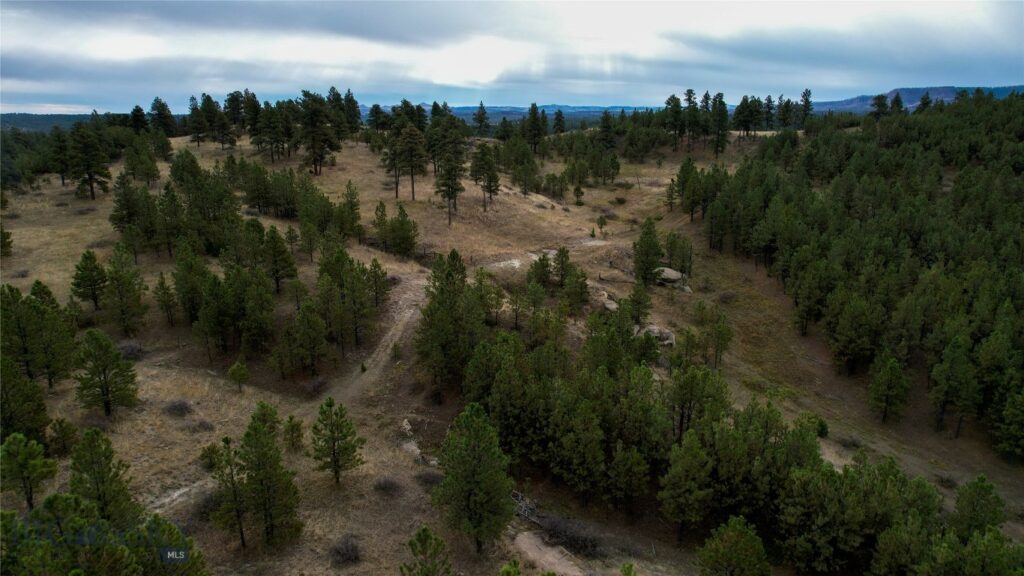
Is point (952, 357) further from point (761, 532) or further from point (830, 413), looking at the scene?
point (761, 532)

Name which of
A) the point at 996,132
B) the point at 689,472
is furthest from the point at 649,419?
the point at 996,132

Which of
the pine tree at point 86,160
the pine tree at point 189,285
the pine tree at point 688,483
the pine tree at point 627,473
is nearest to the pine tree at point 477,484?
the pine tree at point 627,473

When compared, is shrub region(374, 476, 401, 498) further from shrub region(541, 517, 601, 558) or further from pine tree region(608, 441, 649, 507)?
pine tree region(608, 441, 649, 507)

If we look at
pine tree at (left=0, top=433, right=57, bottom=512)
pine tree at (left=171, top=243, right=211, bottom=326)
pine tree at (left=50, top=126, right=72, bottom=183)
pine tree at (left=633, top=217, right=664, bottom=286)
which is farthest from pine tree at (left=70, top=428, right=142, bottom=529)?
pine tree at (left=50, top=126, right=72, bottom=183)

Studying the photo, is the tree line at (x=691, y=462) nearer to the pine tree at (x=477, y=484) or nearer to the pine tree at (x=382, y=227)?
the pine tree at (x=477, y=484)

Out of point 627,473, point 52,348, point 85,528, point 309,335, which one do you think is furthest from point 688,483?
point 52,348

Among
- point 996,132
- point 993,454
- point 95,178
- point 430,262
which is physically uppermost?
point 996,132
